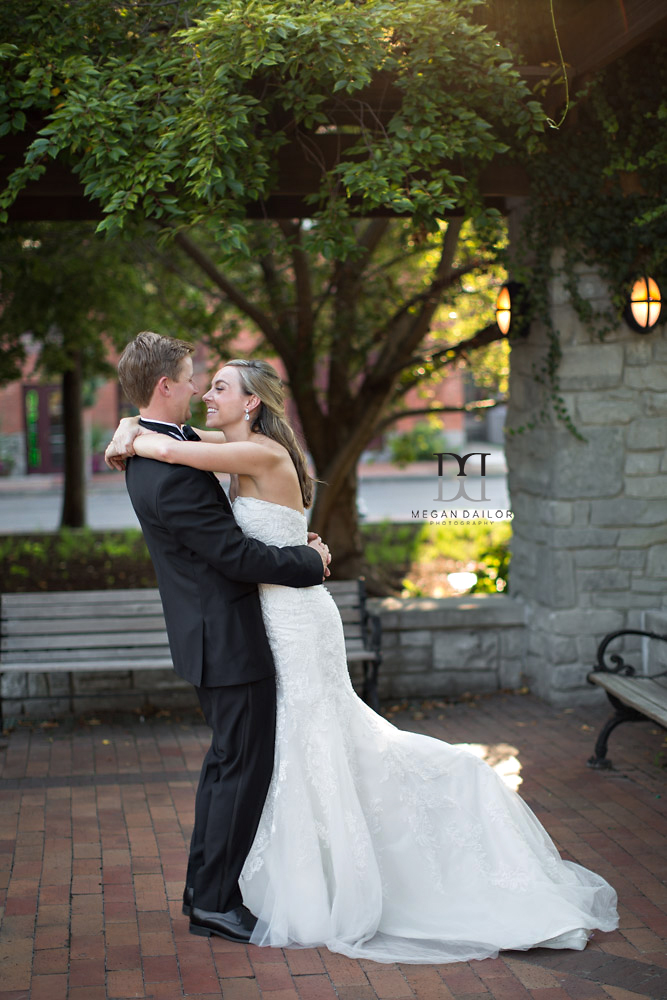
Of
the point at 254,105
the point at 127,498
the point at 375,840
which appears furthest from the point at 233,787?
the point at 127,498

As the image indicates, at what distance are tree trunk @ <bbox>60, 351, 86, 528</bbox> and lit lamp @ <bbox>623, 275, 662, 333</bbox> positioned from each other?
7571 mm

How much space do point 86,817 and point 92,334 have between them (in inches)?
291

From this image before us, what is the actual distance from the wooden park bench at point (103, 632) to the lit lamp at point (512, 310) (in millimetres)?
1830

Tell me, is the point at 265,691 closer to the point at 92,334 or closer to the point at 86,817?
the point at 86,817

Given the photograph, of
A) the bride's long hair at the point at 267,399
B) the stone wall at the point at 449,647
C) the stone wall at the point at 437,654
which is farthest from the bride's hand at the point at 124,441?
the stone wall at the point at 449,647

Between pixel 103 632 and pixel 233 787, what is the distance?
2.82 metres

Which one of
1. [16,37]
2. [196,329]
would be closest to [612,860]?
[16,37]

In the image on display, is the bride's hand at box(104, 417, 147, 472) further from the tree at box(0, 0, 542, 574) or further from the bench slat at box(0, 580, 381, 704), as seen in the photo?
the bench slat at box(0, 580, 381, 704)

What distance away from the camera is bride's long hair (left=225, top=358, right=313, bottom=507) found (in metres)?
3.35

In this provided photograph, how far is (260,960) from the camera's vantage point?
320 cm

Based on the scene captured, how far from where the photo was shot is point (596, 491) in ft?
19.6

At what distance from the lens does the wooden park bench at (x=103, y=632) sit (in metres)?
5.74

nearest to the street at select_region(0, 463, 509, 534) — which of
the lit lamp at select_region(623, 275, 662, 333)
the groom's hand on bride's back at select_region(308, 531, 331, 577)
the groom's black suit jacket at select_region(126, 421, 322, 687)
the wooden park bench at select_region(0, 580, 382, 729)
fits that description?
the wooden park bench at select_region(0, 580, 382, 729)

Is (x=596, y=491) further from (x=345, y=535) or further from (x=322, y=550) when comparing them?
(x=345, y=535)
